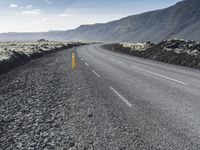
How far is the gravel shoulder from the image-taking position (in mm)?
5559

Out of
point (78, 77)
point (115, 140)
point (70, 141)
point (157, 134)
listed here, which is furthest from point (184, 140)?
point (78, 77)

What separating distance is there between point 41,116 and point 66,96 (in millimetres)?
2389

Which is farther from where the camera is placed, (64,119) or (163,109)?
(163,109)

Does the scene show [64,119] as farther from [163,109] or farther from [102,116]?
[163,109]

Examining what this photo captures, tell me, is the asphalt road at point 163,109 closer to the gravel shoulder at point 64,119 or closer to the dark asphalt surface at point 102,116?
the dark asphalt surface at point 102,116

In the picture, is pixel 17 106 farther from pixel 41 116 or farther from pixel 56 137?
pixel 56 137

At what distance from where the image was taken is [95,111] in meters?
7.66

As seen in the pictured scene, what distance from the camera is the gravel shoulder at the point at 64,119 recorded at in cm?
556

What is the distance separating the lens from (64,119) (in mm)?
7070

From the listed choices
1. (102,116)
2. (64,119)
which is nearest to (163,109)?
(102,116)

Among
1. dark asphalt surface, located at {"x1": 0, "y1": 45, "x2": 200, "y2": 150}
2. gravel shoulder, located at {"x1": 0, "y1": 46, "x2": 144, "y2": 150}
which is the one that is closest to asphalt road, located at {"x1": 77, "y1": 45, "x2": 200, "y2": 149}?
dark asphalt surface, located at {"x1": 0, "y1": 45, "x2": 200, "y2": 150}

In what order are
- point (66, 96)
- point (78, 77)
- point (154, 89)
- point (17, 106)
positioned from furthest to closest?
1. point (78, 77)
2. point (154, 89)
3. point (66, 96)
4. point (17, 106)

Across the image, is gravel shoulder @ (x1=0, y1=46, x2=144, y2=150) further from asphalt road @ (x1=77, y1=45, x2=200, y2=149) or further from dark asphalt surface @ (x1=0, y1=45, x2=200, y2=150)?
→ asphalt road @ (x1=77, y1=45, x2=200, y2=149)

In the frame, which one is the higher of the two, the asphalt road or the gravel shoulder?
the asphalt road
